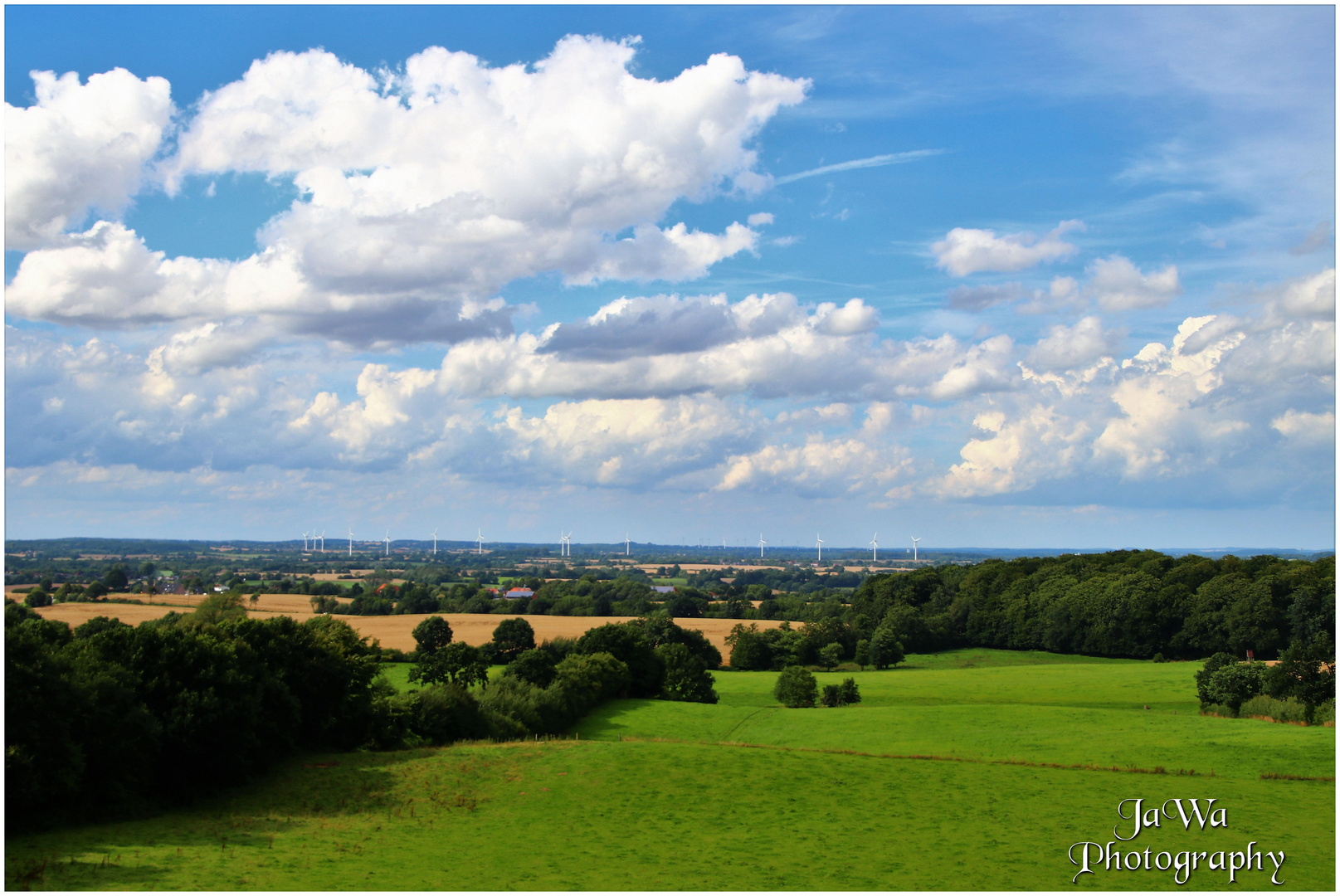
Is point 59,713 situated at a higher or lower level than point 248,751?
higher

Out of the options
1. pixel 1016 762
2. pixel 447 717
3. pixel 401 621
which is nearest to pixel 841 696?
pixel 1016 762

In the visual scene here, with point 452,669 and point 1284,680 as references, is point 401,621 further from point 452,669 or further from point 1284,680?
point 1284,680

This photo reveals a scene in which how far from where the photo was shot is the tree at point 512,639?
361 ft

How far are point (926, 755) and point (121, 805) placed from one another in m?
44.4

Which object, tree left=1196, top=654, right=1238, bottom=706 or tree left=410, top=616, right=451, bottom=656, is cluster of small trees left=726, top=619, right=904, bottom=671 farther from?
tree left=1196, top=654, right=1238, bottom=706

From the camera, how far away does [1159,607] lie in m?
124

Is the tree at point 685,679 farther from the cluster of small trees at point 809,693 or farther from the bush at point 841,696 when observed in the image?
the bush at point 841,696

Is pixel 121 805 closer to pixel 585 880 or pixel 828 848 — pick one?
pixel 585 880

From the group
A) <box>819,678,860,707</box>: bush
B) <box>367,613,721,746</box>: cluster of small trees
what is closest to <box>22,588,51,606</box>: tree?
<box>367,613,721,746</box>: cluster of small trees

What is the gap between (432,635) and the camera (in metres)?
122

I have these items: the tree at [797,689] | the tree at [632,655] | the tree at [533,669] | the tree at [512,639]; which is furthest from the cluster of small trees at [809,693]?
the tree at [512,639]

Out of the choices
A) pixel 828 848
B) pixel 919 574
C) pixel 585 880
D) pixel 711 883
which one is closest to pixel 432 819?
pixel 585 880

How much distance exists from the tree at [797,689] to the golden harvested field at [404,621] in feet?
120

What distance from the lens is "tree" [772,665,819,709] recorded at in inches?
3497
